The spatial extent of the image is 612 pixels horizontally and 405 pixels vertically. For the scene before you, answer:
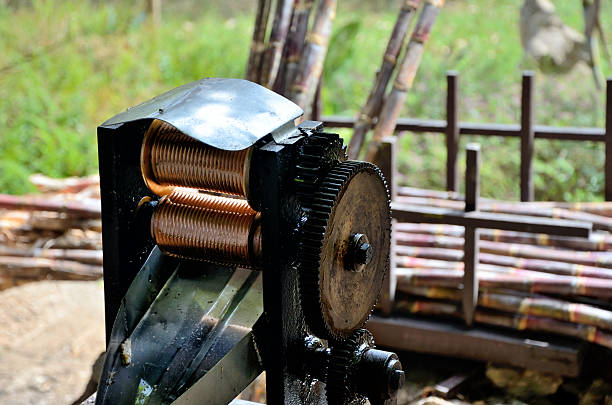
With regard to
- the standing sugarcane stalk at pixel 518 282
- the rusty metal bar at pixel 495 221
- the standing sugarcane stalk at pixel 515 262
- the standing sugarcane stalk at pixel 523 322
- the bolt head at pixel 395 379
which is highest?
the rusty metal bar at pixel 495 221

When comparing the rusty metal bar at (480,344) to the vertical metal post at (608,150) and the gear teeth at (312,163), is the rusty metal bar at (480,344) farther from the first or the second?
the gear teeth at (312,163)

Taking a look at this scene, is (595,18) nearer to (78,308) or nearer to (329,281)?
(78,308)

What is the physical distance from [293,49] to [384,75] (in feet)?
1.71

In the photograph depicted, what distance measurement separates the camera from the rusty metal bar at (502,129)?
5.04 metres

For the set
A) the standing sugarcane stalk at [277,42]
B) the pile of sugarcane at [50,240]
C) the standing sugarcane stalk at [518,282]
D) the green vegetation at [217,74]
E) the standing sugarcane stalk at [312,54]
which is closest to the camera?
the standing sugarcane stalk at [518,282]

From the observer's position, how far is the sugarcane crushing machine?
2.11m

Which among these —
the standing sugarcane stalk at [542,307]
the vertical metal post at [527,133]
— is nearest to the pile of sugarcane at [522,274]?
the standing sugarcane stalk at [542,307]

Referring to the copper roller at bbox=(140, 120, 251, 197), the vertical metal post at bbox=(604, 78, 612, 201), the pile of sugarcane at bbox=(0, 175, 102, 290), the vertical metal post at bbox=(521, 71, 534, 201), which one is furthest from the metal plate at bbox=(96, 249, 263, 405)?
the vertical metal post at bbox=(521, 71, 534, 201)

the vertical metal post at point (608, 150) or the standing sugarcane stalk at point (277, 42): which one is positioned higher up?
the standing sugarcane stalk at point (277, 42)

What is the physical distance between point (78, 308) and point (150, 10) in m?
7.22

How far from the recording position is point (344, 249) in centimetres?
222

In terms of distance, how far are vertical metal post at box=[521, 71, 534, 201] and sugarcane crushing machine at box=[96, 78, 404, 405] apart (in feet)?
9.57

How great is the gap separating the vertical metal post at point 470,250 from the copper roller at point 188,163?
1899mm

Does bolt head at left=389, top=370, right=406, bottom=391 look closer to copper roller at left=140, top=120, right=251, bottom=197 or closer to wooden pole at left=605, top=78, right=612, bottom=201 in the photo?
copper roller at left=140, top=120, right=251, bottom=197
